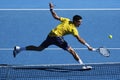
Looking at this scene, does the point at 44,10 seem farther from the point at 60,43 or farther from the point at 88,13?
the point at 60,43

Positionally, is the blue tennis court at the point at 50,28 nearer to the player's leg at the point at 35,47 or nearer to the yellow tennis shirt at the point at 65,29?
the player's leg at the point at 35,47

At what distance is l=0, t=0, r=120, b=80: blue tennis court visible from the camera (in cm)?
1023

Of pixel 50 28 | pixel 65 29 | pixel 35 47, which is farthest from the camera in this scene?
pixel 50 28

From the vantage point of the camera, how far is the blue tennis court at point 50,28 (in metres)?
10.2

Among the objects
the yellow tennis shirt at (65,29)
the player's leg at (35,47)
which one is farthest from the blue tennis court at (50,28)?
the yellow tennis shirt at (65,29)

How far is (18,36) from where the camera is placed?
11.4 metres

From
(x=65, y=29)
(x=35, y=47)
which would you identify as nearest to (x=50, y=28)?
(x=35, y=47)

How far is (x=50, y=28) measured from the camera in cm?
1192

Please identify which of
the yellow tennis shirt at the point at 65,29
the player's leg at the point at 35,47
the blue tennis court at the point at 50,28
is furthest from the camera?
the blue tennis court at the point at 50,28

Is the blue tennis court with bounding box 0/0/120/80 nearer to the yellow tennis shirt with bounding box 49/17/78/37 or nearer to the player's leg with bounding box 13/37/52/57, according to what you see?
the player's leg with bounding box 13/37/52/57

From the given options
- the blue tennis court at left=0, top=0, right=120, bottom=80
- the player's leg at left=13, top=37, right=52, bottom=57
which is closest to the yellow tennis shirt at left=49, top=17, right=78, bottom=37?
the player's leg at left=13, top=37, right=52, bottom=57

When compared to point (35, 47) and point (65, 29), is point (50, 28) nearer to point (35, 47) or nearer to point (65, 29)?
point (35, 47)

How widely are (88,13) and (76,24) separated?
14.1 feet

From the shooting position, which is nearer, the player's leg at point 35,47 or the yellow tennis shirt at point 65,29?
the yellow tennis shirt at point 65,29
